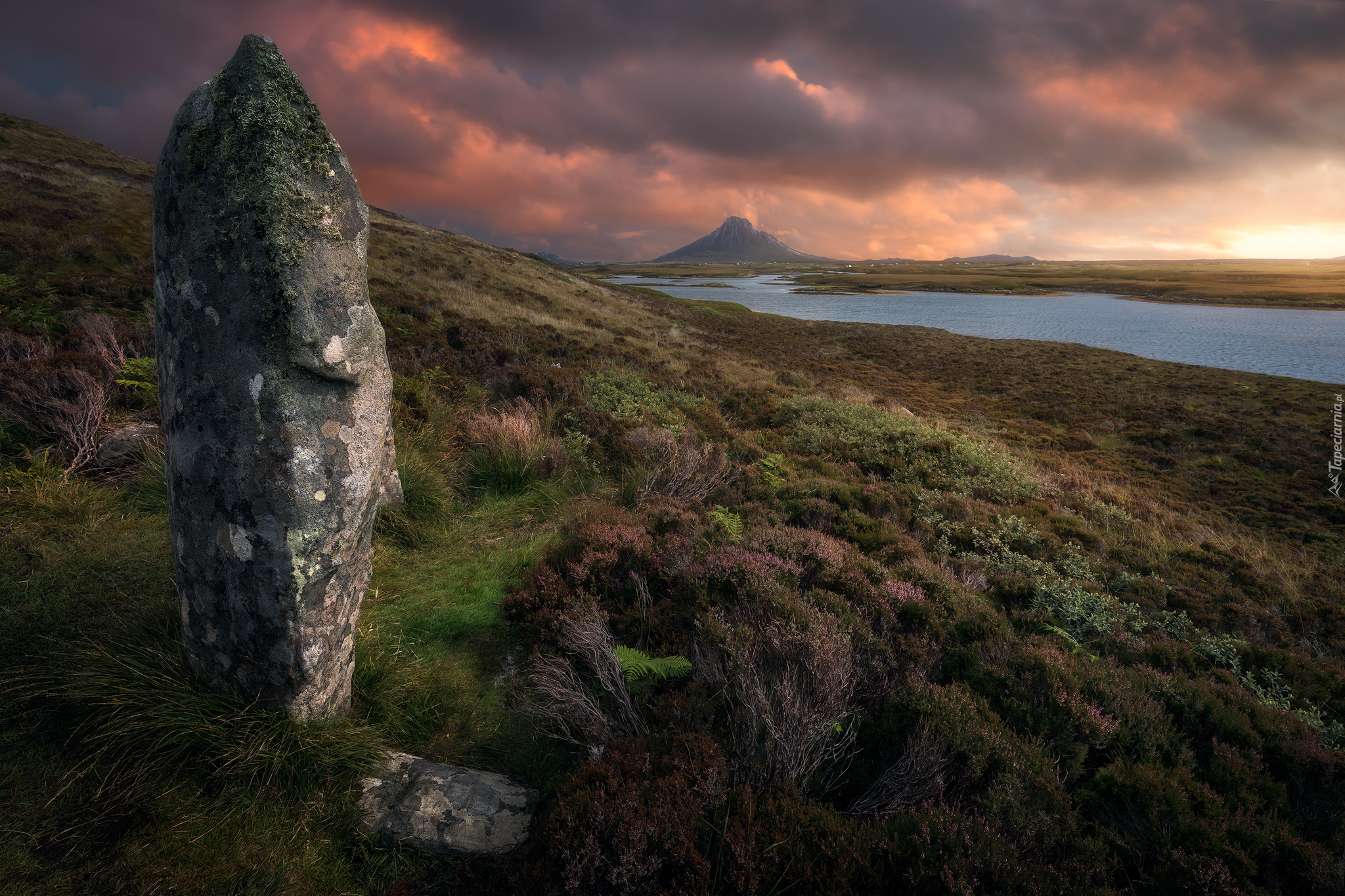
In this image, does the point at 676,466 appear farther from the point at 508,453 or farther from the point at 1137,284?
the point at 1137,284

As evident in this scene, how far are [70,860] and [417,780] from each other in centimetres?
131

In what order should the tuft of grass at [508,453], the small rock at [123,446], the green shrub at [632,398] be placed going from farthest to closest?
the green shrub at [632,398] < the tuft of grass at [508,453] < the small rock at [123,446]

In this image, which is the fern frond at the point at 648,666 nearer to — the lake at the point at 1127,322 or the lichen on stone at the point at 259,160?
the lichen on stone at the point at 259,160

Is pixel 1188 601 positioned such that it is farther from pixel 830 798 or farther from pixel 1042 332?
pixel 1042 332

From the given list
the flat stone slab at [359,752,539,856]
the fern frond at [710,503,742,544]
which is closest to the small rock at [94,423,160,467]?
the flat stone slab at [359,752,539,856]

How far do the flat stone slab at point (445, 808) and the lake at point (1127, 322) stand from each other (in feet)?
143

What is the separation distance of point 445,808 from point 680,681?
5.01 feet

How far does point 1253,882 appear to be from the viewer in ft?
7.43

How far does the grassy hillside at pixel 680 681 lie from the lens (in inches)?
87.8

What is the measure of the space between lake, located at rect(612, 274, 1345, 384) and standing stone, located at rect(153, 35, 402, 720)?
44261 mm

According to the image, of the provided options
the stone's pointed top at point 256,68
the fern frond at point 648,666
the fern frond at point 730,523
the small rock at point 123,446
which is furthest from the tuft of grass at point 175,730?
A: the small rock at point 123,446

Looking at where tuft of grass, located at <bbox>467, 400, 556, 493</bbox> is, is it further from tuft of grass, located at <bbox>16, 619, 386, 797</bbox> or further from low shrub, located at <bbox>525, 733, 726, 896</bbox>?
low shrub, located at <bbox>525, 733, 726, 896</bbox>

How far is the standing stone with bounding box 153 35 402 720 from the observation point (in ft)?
8.37

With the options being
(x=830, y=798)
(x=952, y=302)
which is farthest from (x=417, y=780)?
(x=952, y=302)
